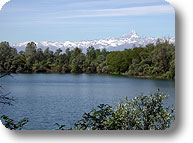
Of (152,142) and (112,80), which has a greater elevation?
(112,80)

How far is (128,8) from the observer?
16.2 feet

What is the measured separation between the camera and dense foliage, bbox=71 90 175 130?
15.4ft

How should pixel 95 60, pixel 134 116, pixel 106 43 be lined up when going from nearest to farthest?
1. pixel 134 116
2. pixel 106 43
3. pixel 95 60

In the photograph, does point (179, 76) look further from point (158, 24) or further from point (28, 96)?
point (28, 96)

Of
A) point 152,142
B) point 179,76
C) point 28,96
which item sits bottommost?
point 152,142

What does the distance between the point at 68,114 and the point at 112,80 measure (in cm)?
109

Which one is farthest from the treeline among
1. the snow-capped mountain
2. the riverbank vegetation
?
the riverbank vegetation

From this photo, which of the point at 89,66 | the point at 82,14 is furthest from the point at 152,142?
the point at 89,66

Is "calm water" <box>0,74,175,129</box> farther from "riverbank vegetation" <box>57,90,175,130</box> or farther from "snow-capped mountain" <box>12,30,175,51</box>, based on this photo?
"snow-capped mountain" <box>12,30,175,51</box>

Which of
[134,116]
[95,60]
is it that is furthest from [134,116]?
[95,60]

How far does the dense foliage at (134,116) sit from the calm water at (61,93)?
0.18 meters

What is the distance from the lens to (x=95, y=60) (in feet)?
19.3

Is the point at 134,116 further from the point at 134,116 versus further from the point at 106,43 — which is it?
the point at 106,43

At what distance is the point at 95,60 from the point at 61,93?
0.76m
